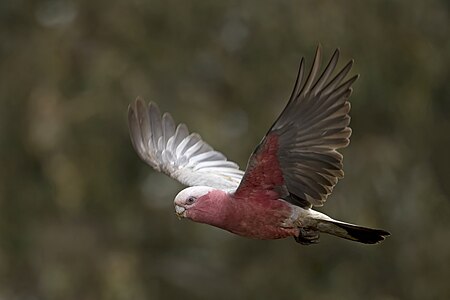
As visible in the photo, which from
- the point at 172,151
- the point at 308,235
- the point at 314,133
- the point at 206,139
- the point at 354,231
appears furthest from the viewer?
the point at 206,139

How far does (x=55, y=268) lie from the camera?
47.7 ft

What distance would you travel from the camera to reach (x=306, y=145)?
8.22 meters

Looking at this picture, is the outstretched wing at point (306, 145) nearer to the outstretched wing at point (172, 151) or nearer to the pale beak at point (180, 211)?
the pale beak at point (180, 211)

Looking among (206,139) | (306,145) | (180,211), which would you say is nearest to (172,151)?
(180,211)

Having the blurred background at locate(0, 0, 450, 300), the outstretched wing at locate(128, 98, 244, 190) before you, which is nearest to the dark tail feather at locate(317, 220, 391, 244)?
the outstretched wing at locate(128, 98, 244, 190)

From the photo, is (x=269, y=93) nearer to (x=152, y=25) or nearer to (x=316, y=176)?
(x=152, y=25)

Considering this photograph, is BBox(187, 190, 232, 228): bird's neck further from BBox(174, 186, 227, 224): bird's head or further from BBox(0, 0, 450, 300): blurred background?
BBox(0, 0, 450, 300): blurred background

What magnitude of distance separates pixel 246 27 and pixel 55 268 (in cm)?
345

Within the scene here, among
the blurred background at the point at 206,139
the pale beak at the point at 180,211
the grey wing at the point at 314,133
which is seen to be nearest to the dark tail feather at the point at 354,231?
the grey wing at the point at 314,133

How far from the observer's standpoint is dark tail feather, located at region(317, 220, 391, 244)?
8.24 meters

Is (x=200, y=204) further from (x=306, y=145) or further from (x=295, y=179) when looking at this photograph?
(x=306, y=145)

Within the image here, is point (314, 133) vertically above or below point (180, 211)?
above

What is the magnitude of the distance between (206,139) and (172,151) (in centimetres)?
402

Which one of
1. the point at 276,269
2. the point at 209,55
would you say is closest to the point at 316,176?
the point at 276,269
